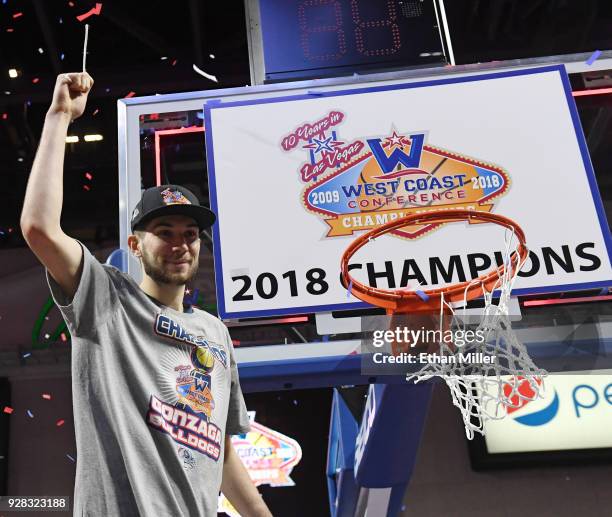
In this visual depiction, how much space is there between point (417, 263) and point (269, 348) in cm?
56

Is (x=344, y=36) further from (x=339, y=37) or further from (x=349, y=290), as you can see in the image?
(x=349, y=290)

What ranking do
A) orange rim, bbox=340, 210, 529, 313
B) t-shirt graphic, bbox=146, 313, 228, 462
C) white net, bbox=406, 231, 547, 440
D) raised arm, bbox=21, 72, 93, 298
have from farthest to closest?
orange rim, bbox=340, 210, 529, 313 < white net, bbox=406, 231, 547, 440 < t-shirt graphic, bbox=146, 313, 228, 462 < raised arm, bbox=21, 72, 93, 298

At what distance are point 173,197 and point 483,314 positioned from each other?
1068 mm

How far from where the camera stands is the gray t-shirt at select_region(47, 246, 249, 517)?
3.96 feet

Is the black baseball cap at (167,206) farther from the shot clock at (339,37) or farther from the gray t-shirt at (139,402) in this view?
the shot clock at (339,37)

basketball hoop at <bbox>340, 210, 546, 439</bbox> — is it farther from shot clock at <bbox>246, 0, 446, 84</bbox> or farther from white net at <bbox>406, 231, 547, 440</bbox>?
shot clock at <bbox>246, 0, 446, 84</bbox>

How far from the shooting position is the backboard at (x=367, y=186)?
2.24m

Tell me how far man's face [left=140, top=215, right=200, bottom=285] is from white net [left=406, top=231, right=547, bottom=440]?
31.3 inches

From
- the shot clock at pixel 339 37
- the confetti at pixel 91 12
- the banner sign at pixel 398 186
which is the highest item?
the confetti at pixel 91 12

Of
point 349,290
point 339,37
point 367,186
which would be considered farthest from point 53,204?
point 339,37

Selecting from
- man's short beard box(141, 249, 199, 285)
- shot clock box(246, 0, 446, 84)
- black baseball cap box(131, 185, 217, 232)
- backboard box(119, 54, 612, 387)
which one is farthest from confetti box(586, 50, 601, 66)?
man's short beard box(141, 249, 199, 285)

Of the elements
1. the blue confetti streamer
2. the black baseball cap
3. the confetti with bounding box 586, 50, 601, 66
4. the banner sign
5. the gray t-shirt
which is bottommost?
the gray t-shirt

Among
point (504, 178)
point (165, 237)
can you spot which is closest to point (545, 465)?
point (504, 178)

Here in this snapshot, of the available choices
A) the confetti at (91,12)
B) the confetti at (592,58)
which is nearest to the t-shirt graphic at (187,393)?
the confetti at (592,58)
